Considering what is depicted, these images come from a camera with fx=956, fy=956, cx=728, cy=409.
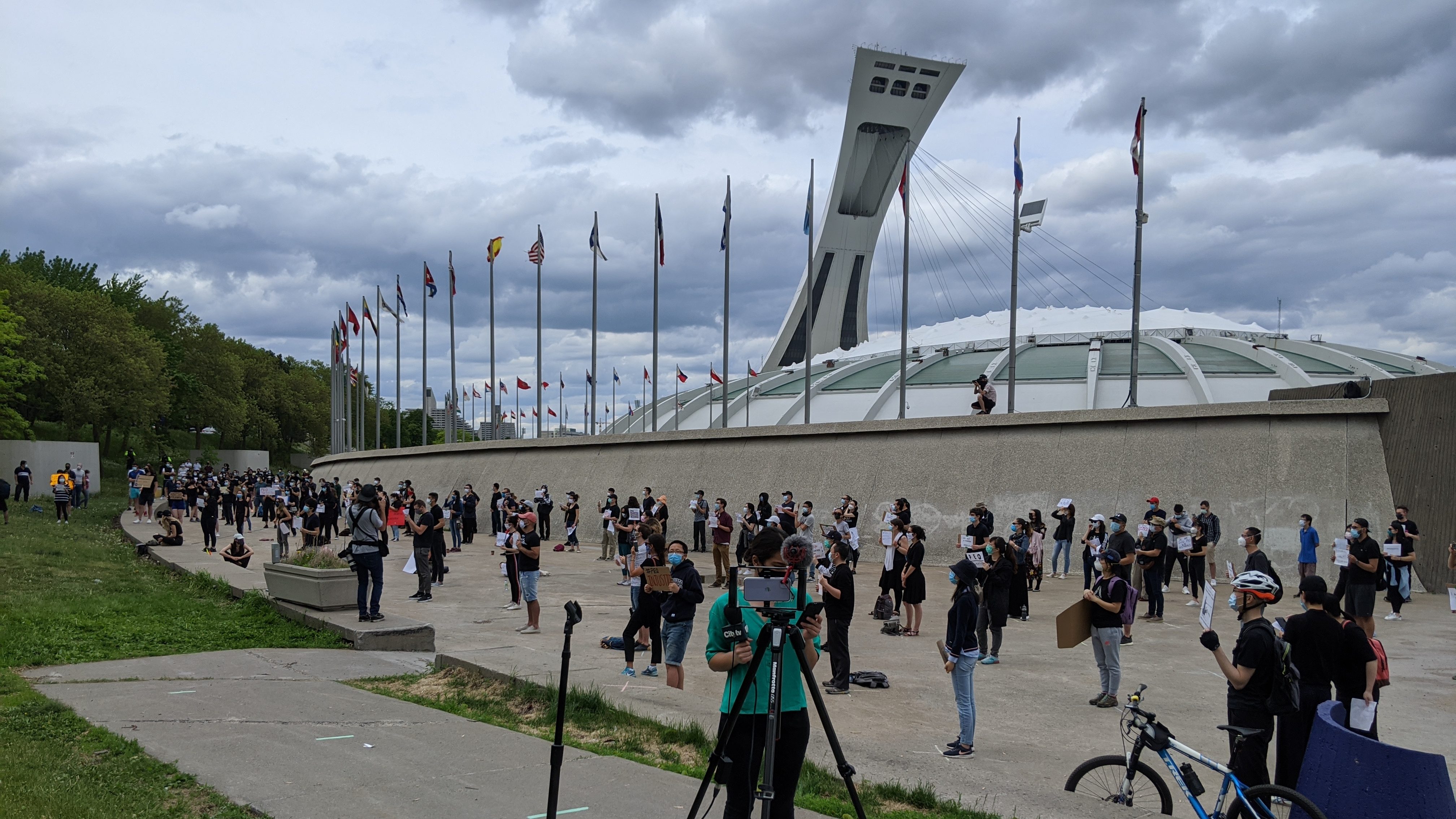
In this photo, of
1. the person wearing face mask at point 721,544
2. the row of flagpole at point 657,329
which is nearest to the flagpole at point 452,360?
the row of flagpole at point 657,329

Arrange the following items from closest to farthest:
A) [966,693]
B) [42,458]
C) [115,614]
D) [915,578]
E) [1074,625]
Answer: [966,693], [1074,625], [115,614], [915,578], [42,458]

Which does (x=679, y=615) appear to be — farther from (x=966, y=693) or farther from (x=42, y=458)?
(x=42, y=458)

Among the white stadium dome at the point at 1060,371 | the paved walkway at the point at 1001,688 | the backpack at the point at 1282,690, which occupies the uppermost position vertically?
the white stadium dome at the point at 1060,371

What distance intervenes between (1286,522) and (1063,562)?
417 centimetres

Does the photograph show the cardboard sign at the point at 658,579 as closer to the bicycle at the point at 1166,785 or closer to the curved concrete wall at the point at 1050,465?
the bicycle at the point at 1166,785

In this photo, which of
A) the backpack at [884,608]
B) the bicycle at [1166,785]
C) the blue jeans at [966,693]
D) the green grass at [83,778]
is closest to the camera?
the bicycle at [1166,785]

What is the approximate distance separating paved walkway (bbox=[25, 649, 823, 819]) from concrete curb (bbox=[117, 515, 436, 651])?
4.54 ft

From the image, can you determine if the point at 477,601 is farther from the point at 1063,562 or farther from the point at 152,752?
the point at 1063,562

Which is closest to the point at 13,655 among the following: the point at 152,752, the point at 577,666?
the point at 152,752

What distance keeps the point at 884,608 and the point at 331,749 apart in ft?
26.3

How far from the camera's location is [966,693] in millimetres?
7020

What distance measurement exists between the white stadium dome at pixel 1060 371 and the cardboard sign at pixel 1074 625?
17554 millimetres

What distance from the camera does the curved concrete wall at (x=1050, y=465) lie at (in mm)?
18500

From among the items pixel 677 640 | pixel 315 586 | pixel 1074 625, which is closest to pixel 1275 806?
pixel 1074 625
